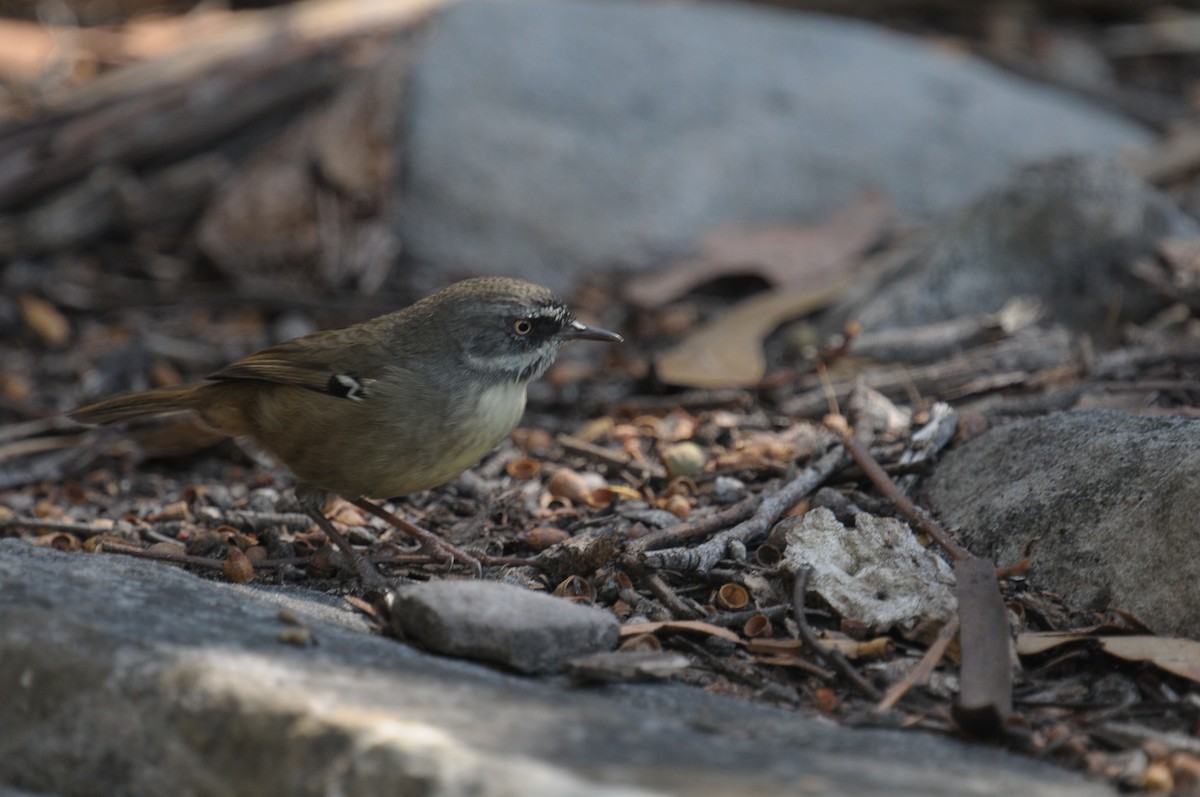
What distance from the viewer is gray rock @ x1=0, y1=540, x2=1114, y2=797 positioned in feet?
8.26

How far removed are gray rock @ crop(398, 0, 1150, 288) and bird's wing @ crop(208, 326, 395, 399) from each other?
3.36m

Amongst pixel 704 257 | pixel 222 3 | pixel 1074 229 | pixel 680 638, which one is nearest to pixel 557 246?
pixel 704 257

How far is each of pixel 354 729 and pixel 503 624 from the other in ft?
2.17

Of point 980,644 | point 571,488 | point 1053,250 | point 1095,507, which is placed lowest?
point 571,488

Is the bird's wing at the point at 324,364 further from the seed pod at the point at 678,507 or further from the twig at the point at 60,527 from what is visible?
the seed pod at the point at 678,507

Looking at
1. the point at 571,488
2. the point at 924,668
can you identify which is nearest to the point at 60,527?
the point at 571,488

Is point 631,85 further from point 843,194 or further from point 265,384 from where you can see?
point 265,384

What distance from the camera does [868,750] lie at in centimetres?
282

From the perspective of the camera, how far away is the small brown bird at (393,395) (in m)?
4.49

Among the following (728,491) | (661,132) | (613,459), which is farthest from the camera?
(661,132)

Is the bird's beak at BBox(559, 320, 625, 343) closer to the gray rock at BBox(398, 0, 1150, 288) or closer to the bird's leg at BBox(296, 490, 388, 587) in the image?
the bird's leg at BBox(296, 490, 388, 587)

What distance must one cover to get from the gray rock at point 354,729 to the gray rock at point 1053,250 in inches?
145

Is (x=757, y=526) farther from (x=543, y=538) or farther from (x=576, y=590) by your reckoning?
(x=543, y=538)

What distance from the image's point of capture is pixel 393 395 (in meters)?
4.56
